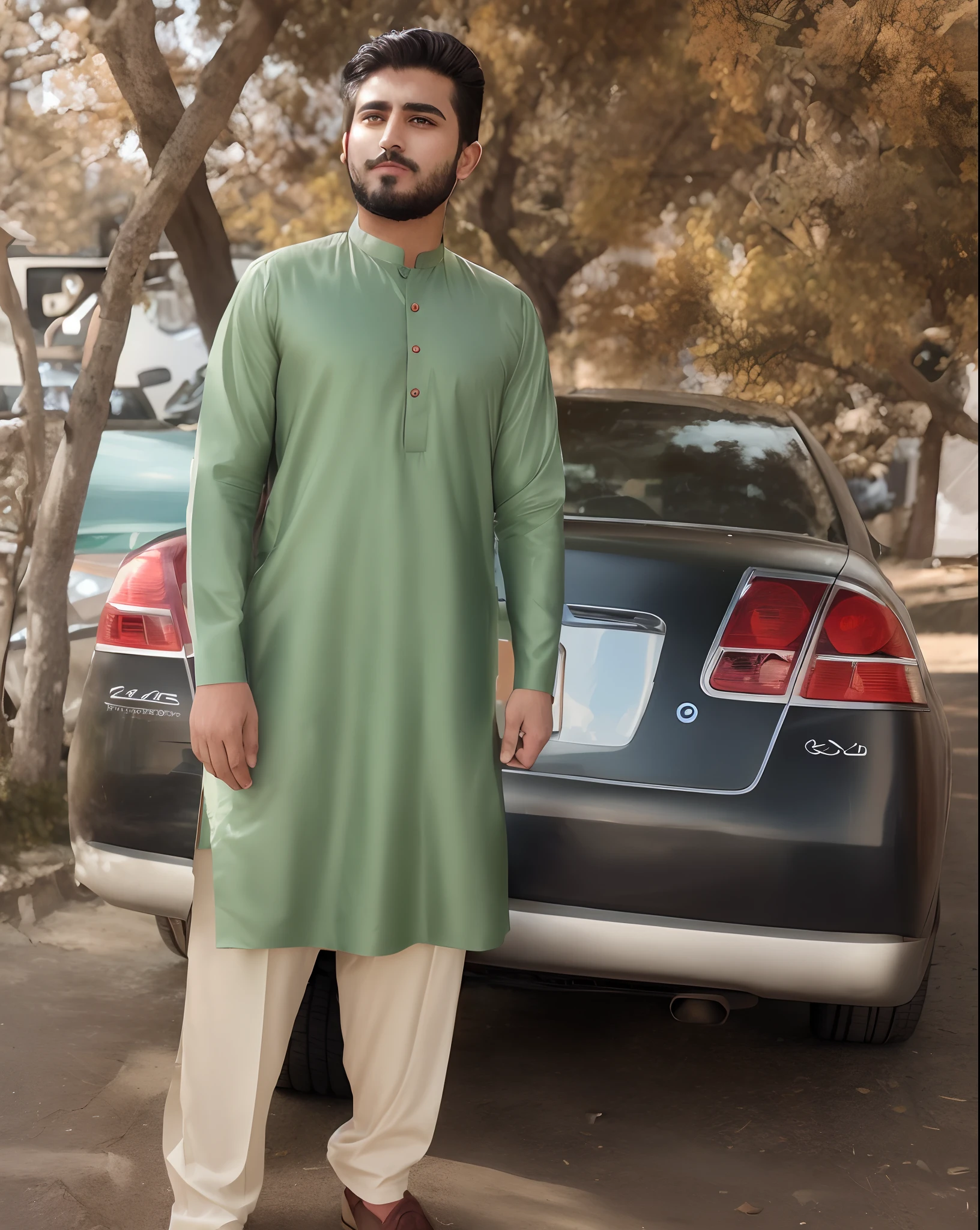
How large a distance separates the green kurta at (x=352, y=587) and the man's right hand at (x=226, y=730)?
28 mm

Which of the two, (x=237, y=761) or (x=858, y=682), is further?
(x=858, y=682)

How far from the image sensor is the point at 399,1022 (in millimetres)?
1951

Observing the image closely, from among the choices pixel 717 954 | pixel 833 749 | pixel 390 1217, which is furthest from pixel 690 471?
pixel 390 1217

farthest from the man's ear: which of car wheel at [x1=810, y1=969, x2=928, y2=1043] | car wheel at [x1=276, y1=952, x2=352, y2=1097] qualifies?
car wheel at [x1=810, y1=969, x2=928, y2=1043]

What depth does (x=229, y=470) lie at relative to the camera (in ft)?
5.69

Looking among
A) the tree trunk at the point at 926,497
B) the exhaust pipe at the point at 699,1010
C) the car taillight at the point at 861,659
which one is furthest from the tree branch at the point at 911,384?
the exhaust pipe at the point at 699,1010

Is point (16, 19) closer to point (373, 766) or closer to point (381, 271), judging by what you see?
point (381, 271)

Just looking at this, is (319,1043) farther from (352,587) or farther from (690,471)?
(690,471)

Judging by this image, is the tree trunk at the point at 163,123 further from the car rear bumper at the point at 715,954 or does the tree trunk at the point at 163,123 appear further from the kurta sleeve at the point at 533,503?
the car rear bumper at the point at 715,954

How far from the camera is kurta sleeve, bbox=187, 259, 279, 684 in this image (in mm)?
1716

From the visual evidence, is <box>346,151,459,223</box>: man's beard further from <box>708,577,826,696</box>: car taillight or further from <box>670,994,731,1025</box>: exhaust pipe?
<box>670,994,731,1025</box>: exhaust pipe

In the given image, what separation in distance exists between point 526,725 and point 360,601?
0.33 metres

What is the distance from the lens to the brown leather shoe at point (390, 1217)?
1989 mm

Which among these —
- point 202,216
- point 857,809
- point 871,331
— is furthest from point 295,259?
point 871,331
